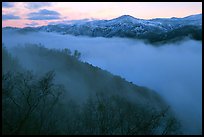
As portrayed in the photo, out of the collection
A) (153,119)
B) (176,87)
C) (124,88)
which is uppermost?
(153,119)

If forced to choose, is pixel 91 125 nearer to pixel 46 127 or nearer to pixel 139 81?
pixel 46 127

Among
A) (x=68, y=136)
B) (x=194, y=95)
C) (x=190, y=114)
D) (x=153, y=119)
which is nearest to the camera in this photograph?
(x=68, y=136)

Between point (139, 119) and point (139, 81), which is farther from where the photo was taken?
point (139, 81)

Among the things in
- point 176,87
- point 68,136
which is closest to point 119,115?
point 68,136

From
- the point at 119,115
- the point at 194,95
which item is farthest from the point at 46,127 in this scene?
the point at 194,95

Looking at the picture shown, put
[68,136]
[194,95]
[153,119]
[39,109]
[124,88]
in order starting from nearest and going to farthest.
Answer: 1. [68,136]
2. [39,109]
3. [153,119]
4. [124,88]
5. [194,95]

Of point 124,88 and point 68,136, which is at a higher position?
point 68,136

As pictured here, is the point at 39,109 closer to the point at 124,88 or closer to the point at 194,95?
the point at 124,88
